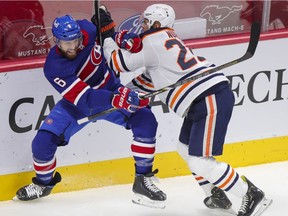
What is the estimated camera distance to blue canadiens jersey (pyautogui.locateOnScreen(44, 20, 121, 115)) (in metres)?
4.14

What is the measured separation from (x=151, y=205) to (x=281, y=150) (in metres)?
1.07

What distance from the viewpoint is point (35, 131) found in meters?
4.48

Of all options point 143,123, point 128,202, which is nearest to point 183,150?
point 143,123

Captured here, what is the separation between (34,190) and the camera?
14.5 ft

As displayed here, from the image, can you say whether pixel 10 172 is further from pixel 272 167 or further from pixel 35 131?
pixel 272 167

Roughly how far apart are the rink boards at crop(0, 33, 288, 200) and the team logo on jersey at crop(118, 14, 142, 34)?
0.25 m

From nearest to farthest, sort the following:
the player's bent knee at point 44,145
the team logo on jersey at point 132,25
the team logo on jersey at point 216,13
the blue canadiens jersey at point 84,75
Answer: the blue canadiens jersey at point 84,75 < the player's bent knee at point 44,145 < the team logo on jersey at point 132,25 < the team logo on jersey at point 216,13

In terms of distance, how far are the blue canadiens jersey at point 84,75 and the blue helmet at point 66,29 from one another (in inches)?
4.3

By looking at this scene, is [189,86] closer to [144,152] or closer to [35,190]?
[144,152]

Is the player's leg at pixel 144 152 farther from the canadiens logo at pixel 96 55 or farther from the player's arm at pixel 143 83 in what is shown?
the canadiens logo at pixel 96 55

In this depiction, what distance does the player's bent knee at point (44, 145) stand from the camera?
13.9 feet

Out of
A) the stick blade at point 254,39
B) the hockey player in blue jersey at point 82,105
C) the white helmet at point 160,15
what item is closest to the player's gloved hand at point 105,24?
the hockey player in blue jersey at point 82,105

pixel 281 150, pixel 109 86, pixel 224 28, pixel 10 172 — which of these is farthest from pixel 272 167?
pixel 10 172

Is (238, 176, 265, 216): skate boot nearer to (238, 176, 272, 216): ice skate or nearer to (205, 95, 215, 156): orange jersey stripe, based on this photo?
(238, 176, 272, 216): ice skate
